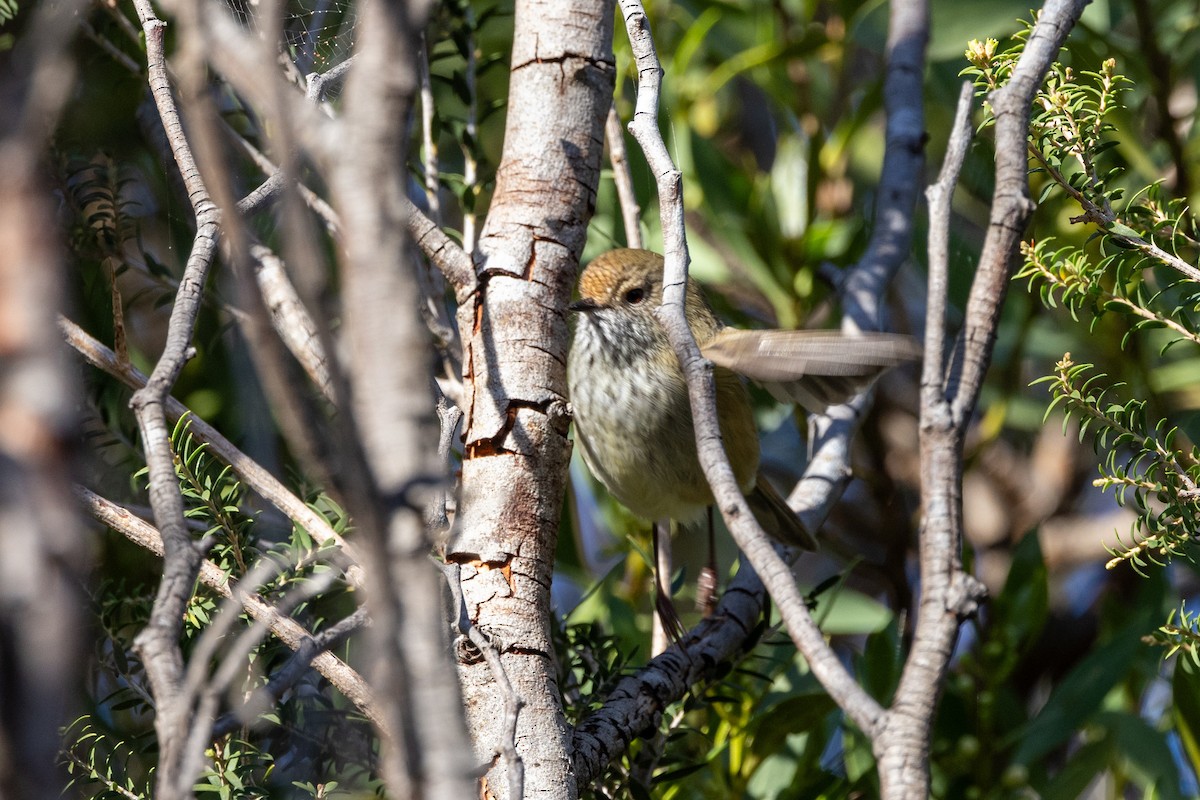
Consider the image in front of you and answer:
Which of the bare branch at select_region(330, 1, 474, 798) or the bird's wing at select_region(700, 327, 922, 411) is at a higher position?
the bird's wing at select_region(700, 327, 922, 411)

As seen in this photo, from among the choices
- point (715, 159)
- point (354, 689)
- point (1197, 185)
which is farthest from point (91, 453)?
point (1197, 185)

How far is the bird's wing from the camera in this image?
1.93 m

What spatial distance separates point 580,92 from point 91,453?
1127 millimetres

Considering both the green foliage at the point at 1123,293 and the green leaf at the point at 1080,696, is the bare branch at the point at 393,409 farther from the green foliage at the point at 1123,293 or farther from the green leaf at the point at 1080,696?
the green leaf at the point at 1080,696

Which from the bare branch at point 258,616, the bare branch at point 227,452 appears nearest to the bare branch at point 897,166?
the bare branch at point 227,452

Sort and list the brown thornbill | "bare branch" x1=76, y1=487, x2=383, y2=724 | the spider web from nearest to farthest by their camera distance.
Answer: "bare branch" x1=76, y1=487, x2=383, y2=724
the spider web
the brown thornbill

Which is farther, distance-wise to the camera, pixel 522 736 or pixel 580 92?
pixel 580 92

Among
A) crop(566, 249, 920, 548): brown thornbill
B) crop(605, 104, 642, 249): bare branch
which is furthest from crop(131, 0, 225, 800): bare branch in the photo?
crop(566, 249, 920, 548): brown thornbill

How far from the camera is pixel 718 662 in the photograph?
192 centimetres

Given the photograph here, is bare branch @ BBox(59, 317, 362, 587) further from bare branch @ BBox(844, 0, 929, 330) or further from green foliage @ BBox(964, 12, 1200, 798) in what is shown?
bare branch @ BBox(844, 0, 929, 330)

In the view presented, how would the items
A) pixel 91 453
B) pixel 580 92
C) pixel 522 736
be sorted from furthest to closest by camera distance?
pixel 91 453, pixel 580 92, pixel 522 736

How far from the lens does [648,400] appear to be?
2529 mm

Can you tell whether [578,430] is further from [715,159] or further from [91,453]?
[91,453]

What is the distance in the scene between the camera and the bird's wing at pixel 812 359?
1.93 metres
